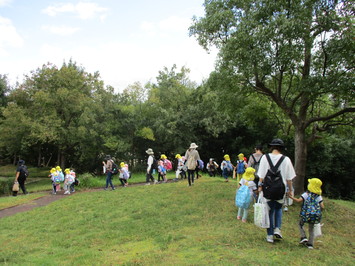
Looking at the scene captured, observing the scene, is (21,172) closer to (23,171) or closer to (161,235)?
(23,171)

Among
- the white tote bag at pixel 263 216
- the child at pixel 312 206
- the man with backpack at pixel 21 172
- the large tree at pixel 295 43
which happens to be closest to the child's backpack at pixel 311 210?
the child at pixel 312 206

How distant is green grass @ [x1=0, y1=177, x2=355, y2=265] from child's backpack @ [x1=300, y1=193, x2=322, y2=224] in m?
0.57

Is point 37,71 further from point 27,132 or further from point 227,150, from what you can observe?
point 227,150

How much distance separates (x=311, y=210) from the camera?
5598mm

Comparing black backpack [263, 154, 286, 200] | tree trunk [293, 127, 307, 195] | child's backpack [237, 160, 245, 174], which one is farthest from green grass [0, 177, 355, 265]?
child's backpack [237, 160, 245, 174]

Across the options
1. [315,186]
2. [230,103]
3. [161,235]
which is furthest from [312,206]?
[230,103]

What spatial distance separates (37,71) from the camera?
1069 inches

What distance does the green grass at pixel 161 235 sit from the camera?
5.12 meters

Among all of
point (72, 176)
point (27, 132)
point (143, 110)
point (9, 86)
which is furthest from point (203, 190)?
point (9, 86)

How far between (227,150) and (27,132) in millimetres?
20255

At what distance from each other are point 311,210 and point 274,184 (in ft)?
3.10

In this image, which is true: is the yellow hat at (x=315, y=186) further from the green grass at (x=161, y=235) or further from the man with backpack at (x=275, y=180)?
the green grass at (x=161, y=235)

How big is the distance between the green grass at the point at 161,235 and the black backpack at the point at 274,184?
0.99 meters

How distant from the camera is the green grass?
512 centimetres
